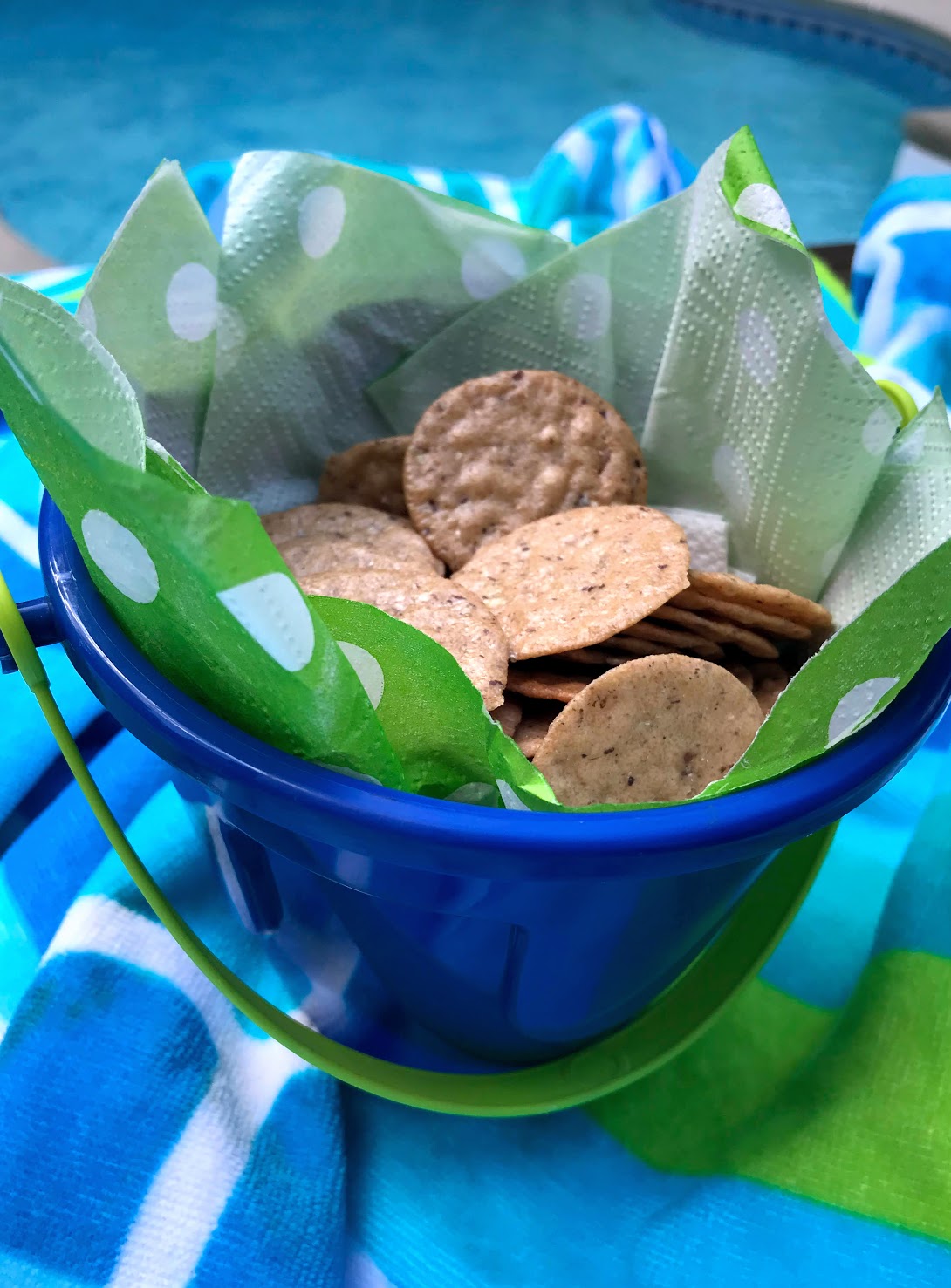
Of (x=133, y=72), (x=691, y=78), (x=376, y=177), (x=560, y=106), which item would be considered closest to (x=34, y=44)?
(x=133, y=72)

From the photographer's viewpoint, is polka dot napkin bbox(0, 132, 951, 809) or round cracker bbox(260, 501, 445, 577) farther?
round cracker bbox(260, 501, 445, 577)

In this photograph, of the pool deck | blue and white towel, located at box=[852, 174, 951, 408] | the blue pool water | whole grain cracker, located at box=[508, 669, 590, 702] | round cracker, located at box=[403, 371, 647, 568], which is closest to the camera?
whole grain cracker, located at box=[508, 669, 590, 702]

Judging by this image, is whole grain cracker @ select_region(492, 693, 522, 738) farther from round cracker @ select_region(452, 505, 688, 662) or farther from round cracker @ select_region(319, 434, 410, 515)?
round cracker @ select_region(319, 434, 410, 515)

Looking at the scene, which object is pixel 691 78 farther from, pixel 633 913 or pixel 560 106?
pixel 633 913

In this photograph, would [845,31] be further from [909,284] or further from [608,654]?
Result: [608,654]

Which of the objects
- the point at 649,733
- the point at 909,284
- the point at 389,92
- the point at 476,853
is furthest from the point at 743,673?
the point at 389,92

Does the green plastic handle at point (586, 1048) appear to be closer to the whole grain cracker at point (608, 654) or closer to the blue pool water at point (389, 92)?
the whole grain cracker at point (608, 654)

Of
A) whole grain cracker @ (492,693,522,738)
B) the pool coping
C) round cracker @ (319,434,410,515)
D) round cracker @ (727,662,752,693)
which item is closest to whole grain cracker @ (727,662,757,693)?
round cracker @ (727,662,752,693)
